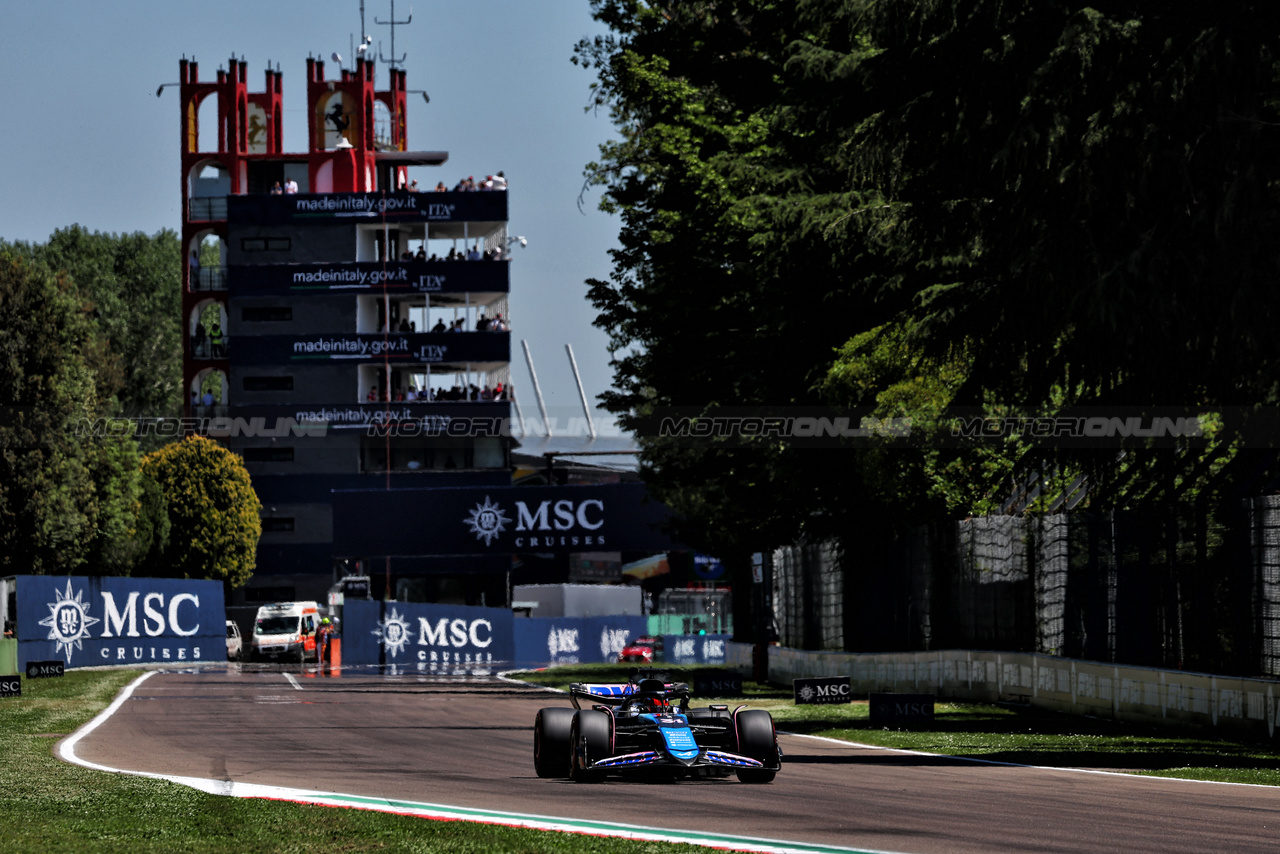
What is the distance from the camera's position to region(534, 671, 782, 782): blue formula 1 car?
13.8 m

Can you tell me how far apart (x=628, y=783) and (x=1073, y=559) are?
37.8ft

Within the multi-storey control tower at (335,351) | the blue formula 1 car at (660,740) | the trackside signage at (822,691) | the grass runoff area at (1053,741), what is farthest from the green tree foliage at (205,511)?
the blue formula 1 car at (660,740)

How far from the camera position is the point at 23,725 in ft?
78.9

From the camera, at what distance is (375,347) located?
91.4 m

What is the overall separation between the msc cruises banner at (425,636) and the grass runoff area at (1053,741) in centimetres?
2917

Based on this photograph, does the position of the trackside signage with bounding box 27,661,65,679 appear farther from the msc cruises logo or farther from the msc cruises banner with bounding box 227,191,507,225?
the msc cruises banner with bounding box 227,191,507,225

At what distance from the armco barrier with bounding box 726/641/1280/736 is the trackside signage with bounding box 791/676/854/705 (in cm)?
355

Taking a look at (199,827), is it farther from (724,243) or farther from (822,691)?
(724,243)

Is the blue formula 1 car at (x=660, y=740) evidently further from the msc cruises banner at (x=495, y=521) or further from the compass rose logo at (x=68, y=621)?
the msc cruises banner at (x=495, y=521)

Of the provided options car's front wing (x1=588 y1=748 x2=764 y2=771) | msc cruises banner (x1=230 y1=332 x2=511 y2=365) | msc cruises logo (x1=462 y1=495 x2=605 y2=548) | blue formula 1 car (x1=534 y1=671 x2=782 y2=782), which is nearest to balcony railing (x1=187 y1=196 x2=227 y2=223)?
msc cruises banner (x1=230 y1=332 x2=511 y2=365)

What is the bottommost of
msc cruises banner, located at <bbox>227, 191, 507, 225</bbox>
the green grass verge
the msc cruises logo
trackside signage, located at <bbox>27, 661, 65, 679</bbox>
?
trackside signage, located at <bbox>27, 661, 65, 679</bbox>

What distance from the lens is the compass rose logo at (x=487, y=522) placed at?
253 ft

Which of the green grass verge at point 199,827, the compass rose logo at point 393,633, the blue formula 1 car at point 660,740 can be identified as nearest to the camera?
the green grass verge at point 199,827

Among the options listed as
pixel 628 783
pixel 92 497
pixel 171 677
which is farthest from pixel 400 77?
pixel 628 783
